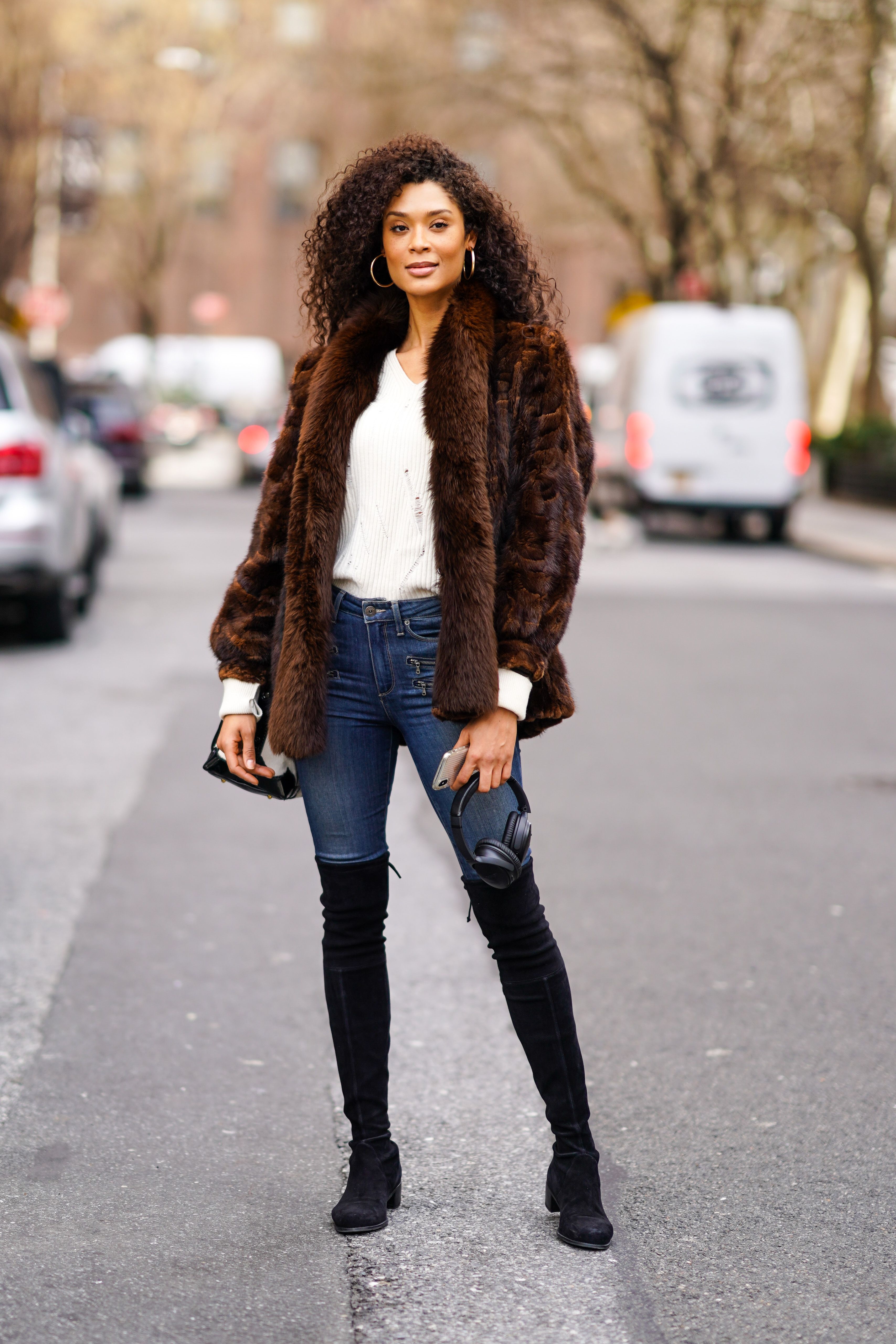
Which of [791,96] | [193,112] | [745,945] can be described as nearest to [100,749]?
[745,945]

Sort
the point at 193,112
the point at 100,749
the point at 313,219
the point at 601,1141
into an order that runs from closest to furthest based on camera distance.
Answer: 1. the point at 313,219
2. the point at 601,1141
3. the point at 100,749
4. the point at 193,112

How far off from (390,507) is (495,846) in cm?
59

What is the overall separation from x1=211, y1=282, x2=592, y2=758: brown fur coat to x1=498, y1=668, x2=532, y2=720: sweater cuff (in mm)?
19

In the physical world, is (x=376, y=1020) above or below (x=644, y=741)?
above

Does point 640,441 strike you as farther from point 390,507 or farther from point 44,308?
point 390,507

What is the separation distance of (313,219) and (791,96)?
1032 inches

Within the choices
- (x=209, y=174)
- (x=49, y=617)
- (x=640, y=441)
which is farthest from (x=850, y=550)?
(x=209, y=174)

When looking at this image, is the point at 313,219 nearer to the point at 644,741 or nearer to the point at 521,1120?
the point at 521,1120

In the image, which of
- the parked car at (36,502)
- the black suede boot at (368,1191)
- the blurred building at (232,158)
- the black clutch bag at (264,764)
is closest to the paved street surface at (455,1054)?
the black suede boot at (368,1191)

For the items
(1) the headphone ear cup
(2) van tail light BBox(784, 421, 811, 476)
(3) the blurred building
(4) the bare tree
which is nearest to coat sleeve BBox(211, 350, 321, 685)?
(1) the headphone ear cup

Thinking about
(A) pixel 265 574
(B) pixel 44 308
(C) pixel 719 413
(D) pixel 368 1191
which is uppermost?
(B) pixel 44 308

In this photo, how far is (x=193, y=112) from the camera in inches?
1619

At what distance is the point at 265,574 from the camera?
3.21 metres

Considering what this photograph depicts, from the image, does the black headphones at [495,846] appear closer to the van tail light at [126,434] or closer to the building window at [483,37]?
→ the van tail light at [126,434]
